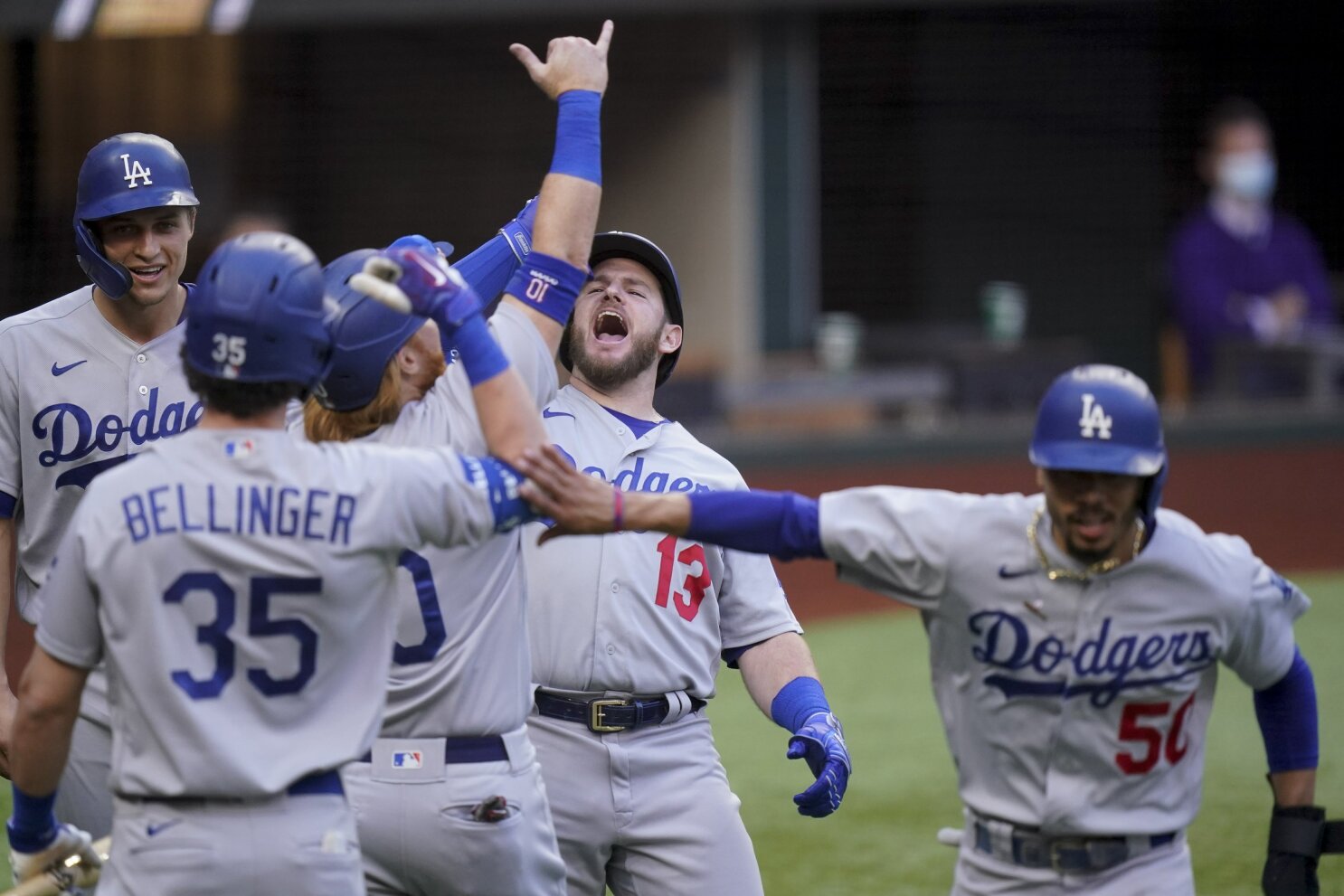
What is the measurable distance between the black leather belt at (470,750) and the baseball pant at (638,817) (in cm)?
54

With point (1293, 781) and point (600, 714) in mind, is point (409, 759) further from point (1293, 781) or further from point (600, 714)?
point (1293, 781)

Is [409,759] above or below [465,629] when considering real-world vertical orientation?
below

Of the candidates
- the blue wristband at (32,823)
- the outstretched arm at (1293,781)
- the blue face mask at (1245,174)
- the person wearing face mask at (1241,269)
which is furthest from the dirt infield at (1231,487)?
the blue wristband at (32,823)

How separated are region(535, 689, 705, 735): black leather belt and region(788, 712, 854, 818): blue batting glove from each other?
315mm

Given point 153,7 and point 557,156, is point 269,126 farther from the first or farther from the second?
point 557,156

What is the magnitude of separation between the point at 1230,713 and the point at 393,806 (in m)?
5.60

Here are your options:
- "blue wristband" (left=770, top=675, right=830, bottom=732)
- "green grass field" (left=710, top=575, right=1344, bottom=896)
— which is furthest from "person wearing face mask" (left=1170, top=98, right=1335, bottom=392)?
"blue wristband" (left=770, top=675, right=830, bottom=732)

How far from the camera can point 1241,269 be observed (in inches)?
444

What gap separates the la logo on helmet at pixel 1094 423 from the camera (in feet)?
9.48

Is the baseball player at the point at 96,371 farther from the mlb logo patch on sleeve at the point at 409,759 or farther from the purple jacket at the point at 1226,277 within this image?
the purple jacket at the point at 1226,277

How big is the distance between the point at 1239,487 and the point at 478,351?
360 inches

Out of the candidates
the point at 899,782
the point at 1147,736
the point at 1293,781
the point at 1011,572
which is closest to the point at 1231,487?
the point at 899,782

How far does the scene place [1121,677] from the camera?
2955 mm

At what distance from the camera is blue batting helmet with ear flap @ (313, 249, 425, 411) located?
3047 millimetres
